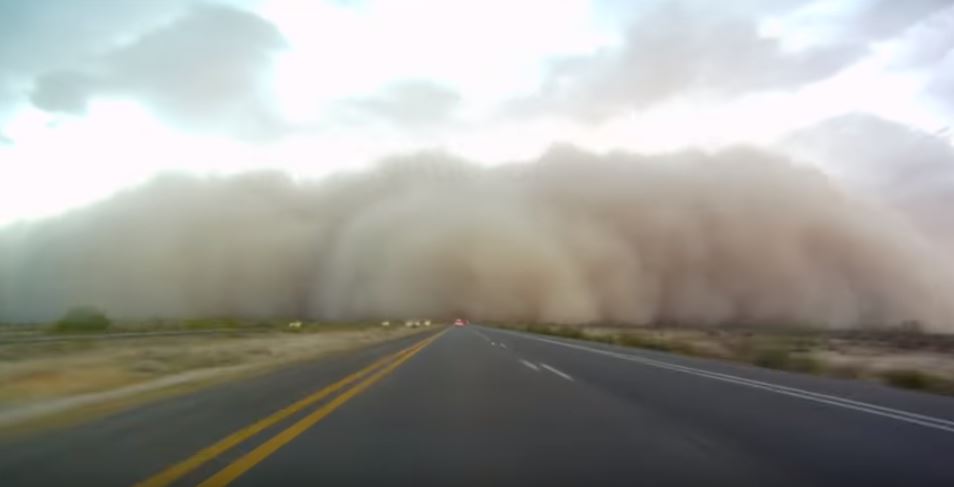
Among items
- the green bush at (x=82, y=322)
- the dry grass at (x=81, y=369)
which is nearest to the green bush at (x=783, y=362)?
Result: the dry grass at (x=81, y=369)

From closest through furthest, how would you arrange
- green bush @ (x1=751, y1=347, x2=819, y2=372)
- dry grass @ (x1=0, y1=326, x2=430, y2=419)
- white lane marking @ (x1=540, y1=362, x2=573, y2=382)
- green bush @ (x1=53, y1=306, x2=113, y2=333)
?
1. dry grass @ (x1=0, y1=326, x2=430, y2=419)
2. white lane marking @ (x1=540, y1=362, x2=573, y2=382)
3. green bush @ (x1=751, y1=347, x2=819, y2=372)
4. green bush @ (x1=53, y1=306, x2=113, y2=333)

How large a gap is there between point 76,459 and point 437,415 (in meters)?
4.78

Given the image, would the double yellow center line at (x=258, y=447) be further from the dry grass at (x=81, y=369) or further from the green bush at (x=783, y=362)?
the green bush at (x=783, y=362)

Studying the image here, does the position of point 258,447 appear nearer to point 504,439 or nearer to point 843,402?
point 504,439

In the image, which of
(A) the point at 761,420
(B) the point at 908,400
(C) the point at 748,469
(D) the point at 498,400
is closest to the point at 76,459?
(C) the point at 748,469

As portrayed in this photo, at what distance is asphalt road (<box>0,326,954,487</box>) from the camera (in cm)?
654

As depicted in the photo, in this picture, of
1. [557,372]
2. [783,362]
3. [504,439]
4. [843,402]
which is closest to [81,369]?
[557,372]

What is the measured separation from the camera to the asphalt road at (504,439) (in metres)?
6.54

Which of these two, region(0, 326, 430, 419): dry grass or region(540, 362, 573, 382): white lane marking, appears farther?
region(540, 362, 573, 382): white lane marking

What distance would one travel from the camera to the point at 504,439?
8531 mm

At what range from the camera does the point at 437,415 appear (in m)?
10.6

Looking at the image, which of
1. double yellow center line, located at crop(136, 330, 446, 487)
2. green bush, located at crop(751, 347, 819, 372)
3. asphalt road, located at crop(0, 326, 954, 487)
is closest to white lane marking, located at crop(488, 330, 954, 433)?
asphalt road, located at crop(0, 326, 954, 487)

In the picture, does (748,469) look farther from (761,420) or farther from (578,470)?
(761,420)

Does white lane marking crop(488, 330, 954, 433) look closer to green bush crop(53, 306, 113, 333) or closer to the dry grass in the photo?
the dry grass
